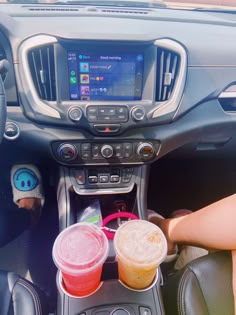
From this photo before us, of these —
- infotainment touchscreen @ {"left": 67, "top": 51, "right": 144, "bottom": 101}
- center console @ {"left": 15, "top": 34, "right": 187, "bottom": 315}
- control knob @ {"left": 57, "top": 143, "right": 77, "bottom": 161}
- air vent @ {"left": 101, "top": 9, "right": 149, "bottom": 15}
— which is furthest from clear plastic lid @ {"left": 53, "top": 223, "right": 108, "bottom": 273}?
air vent @ {"left": 101, "top": 9, "right": 149, "bottom": 15}

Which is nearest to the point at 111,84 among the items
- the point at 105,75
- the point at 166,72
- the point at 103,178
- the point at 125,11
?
the point at 105,75

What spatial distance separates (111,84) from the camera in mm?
928

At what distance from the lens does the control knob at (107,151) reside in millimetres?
967

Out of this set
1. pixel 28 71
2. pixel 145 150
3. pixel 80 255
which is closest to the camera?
pixel 80 255

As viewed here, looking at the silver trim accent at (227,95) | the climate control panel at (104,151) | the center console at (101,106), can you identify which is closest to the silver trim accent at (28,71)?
the center console at (101,106)

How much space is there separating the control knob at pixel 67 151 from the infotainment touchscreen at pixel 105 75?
0.44ft

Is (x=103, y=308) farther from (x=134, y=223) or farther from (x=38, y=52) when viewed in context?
(x=38, y=52)

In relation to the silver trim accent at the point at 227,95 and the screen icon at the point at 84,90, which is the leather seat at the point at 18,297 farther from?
the silver trim accent at the point at 227,95

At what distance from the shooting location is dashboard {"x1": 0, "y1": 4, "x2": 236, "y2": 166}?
2.91 feet

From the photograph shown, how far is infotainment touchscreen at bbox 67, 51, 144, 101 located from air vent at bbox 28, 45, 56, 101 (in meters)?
A: 0.05

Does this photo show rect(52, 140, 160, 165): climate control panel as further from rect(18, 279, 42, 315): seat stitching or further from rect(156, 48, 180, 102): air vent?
rect(18, 279, 42, 315): seat stitching

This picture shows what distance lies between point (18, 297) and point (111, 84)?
0.58m

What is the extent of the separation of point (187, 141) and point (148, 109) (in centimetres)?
19

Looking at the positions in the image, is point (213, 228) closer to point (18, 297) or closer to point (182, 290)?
point (182, 290)
